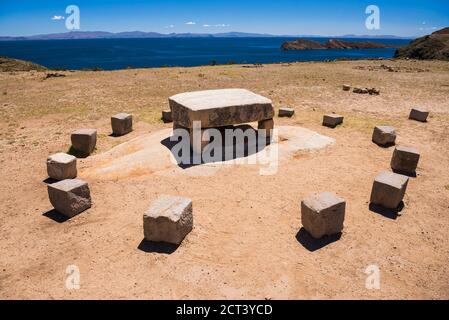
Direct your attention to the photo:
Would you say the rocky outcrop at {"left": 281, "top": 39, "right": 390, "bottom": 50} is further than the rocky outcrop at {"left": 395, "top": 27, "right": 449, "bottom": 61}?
Yes

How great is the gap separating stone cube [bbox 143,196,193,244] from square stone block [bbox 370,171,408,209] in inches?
177

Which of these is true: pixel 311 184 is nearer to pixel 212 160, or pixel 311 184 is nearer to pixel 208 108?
pixel 212 160

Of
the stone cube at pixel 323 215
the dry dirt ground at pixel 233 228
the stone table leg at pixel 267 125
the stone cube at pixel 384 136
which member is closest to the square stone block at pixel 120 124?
the dry dirt ground at pixel 233 228

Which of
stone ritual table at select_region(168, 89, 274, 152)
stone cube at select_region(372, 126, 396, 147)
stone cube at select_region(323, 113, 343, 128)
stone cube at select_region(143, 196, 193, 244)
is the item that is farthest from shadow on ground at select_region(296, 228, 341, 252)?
stone cube at select_region(323, 113, 343, 128)

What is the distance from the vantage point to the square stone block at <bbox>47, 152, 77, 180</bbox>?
30.3ft

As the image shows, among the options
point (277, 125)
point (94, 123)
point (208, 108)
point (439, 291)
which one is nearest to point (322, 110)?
point (277, 125)

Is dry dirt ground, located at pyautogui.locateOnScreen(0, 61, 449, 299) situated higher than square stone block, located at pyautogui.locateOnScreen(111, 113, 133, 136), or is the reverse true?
square stone block, located at pyautogui.locateOnScreen(111, 113, 133, 136)

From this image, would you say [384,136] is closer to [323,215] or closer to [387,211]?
[387,211]

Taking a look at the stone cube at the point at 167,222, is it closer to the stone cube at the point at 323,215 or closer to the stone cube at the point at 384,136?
the stone cube at the point at 323,215

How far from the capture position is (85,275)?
19.5 feet

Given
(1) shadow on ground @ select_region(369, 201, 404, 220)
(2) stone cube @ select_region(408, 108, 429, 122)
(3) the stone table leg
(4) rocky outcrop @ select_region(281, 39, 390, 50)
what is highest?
(4) rocky outcrop @ select_region(281, 39, 390, 50)

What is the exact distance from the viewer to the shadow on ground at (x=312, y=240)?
6.69 metres

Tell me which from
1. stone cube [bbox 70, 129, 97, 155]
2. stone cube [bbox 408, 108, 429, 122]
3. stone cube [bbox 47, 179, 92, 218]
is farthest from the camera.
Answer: stone cube [bbox 408, 108, 429, 122]

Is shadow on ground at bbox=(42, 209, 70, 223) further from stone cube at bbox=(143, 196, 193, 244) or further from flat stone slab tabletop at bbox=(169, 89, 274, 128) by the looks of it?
flat stone slab tabletop at bbox=(169, 89, 274, 128)
